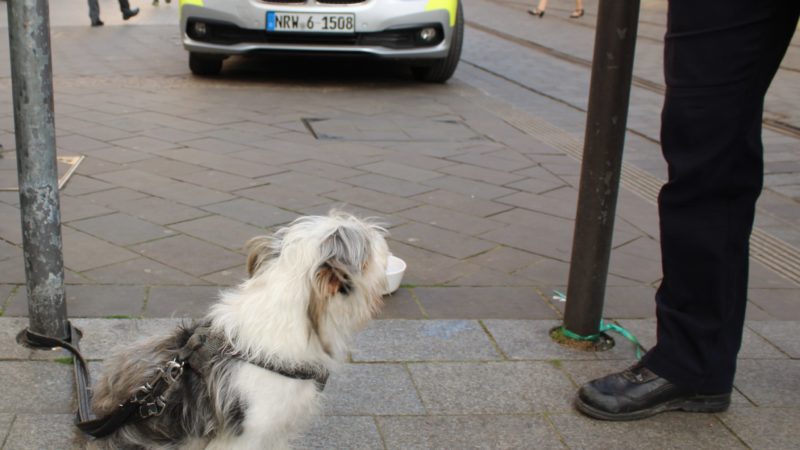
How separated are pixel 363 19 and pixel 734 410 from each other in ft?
20.4

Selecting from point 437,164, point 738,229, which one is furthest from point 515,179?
point 738,229

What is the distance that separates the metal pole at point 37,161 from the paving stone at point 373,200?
2.36m

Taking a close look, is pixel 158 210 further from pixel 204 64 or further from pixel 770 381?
pixel 204 64

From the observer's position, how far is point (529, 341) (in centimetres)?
366

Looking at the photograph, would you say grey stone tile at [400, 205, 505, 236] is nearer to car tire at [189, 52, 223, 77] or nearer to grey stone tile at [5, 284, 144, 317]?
grey stone tile at [5, 284, 144, 317]

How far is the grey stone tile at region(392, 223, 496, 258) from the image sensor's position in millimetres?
4738

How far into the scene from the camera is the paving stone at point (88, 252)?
4223 mm

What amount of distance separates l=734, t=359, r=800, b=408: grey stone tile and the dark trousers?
0.23 meters

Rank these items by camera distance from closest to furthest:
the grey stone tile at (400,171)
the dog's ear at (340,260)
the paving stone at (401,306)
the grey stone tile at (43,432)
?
the dog's ear at (340,260), the grey stone tile at (43,432), the paving stone at (401,306), the grey stone tile at (400,171)

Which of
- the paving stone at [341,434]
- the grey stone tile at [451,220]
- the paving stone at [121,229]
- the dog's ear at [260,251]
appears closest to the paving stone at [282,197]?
the grey stone tile at [451,220]

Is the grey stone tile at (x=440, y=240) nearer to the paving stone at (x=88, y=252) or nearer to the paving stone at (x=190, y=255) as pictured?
the paving stone at (x=190, y=255)

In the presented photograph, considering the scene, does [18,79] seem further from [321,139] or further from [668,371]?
[321,139]

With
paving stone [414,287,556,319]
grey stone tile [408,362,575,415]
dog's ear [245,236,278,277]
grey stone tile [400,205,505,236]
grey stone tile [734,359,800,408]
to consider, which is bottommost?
grey stone tile [400,205,505,236]

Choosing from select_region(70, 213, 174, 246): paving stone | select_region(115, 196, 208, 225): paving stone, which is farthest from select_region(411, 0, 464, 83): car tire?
select_region(70, 213, 174, 246): paving stone
